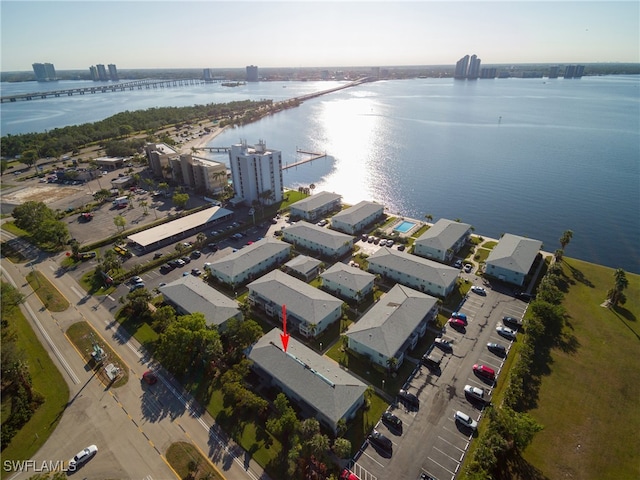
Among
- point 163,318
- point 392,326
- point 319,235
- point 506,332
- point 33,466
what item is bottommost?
point 33,466

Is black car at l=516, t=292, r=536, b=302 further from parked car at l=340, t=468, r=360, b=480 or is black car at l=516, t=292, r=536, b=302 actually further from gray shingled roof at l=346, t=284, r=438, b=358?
parked car at l=340, t=468, r=360, b=480

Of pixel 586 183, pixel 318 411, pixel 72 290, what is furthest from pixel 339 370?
pixel 586 183

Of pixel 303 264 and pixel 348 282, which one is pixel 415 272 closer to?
pixel 348 282

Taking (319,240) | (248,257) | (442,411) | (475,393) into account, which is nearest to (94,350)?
(248,257)

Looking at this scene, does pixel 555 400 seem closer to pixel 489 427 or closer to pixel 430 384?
pixel 489 427

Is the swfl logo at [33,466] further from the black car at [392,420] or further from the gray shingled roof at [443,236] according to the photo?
the gray shingled roof at [443,236]
